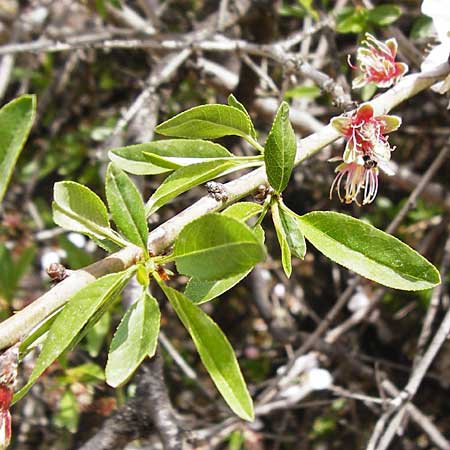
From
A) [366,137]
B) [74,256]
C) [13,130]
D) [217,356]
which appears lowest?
[74,256]

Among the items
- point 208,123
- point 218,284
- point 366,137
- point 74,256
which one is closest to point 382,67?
point 366,137

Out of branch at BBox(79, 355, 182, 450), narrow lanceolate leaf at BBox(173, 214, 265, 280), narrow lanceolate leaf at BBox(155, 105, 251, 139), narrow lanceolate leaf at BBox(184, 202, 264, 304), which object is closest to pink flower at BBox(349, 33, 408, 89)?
narrow lanceolate leaf at BBox(155, 105, 251, 139)

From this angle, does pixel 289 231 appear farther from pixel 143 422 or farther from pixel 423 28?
pixel 423 28

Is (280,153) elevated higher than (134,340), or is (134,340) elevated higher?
(280,153)

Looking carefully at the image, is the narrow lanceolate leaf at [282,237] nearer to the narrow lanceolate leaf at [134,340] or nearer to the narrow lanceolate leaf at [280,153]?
the narrow lanceolate leaf at [280,153]

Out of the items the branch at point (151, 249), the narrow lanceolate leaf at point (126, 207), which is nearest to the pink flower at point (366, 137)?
the branch at point (151, 249)

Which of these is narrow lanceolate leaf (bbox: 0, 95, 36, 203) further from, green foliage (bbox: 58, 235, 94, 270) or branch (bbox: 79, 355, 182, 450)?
green foliage (bbox: 58, 235, 94, 270)
